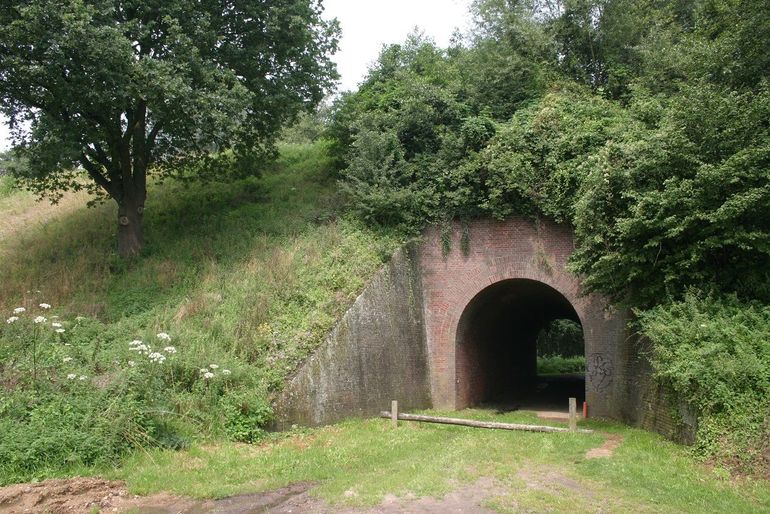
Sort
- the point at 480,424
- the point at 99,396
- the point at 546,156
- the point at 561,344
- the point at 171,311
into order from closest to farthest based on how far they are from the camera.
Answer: the point at 99,396
the point at 480,424
the point at 171,311
the point at 546,156
the point at 561,344

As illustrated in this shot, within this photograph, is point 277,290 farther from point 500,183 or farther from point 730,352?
point 730,352

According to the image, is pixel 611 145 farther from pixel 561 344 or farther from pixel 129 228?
pixel 561 344

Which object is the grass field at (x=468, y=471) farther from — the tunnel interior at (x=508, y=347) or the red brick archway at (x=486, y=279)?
the tunnel interior at (x=508, y=347)

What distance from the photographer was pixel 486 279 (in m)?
17.8

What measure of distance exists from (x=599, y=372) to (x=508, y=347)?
334 inches

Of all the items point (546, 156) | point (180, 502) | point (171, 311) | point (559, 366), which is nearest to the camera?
point (180, 502)

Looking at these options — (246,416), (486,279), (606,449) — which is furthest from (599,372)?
(246,416)

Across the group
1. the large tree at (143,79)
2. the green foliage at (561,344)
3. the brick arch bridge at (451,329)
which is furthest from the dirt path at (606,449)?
the green foliage at (561,344)

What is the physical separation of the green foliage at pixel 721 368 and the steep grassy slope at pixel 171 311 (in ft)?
24.1

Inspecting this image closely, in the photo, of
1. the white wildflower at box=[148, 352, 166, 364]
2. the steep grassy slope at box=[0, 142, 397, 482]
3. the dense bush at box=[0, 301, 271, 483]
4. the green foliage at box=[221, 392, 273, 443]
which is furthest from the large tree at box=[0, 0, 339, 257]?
the green foliage at box=[221, 392, 273, 443]

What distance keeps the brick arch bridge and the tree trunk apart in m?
7.70

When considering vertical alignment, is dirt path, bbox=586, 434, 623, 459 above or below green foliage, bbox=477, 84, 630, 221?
below

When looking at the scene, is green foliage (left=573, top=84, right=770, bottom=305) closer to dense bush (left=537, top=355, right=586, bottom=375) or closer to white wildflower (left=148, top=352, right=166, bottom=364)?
white wildflower (left=148, top=352, right=166, bottom=364)

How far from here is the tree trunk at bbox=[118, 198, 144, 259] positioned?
18641mm
